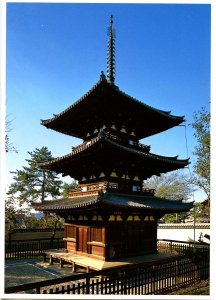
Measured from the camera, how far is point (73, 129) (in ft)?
43.8

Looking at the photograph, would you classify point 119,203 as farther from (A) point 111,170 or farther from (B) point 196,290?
(B) point 196,290

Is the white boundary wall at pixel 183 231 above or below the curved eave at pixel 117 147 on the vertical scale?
below

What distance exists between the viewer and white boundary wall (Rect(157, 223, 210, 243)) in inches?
824

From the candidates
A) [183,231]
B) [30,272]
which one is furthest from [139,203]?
[183,231]

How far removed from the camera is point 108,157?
10.7 meters

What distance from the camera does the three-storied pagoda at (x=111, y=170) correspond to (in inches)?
393

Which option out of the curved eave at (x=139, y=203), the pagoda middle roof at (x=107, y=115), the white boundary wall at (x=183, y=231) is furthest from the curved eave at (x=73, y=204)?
the white boundary wall at (x=183, y=231)

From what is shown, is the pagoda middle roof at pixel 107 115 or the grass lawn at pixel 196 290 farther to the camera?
the pagoda middle roof at pixel 107 115

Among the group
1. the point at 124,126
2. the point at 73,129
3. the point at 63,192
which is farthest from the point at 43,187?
the point at 124,126

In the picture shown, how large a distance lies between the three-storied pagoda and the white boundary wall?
9669 millimetres

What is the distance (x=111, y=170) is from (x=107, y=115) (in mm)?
2448

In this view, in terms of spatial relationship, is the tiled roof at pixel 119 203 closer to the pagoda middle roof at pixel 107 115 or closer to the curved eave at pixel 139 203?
the curved eave at pixel 139 203

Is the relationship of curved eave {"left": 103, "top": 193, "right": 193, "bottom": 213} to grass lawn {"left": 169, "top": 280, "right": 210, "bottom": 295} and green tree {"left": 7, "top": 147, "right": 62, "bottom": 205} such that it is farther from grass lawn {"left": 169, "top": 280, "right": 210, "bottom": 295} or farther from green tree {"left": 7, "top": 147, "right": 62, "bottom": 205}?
green tree {"left": 7, "top": 147, "right": 62, "bottom": 205}

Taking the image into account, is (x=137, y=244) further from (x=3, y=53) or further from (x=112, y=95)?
(x=3, y=53)
